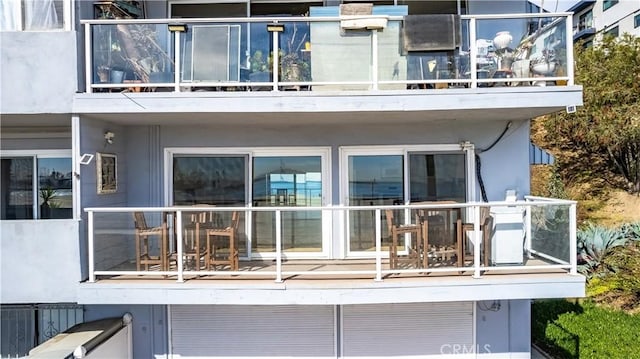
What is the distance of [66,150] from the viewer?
839 centimetres

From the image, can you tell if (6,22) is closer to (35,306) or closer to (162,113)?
(162,113)

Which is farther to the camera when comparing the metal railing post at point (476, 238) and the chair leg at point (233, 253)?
the chair leg at point (233, 253)

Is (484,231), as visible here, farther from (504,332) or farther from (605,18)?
(605,18)

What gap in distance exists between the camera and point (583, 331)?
1052 centimetres

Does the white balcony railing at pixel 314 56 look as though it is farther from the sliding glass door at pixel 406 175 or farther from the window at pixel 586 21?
the window at pixel 586 21

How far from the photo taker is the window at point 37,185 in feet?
27.7

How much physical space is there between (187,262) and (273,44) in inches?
137

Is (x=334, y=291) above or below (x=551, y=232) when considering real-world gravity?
below

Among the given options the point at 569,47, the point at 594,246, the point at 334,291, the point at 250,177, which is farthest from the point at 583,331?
the point at 250,177

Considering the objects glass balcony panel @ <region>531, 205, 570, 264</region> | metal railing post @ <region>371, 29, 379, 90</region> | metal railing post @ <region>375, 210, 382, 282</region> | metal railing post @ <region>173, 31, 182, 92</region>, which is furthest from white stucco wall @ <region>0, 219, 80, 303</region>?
glass balcony panel @ <region>531, 205, 570, 264</region>

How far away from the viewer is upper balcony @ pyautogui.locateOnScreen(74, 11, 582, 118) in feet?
22.9

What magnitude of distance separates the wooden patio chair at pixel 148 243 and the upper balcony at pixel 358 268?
15mm

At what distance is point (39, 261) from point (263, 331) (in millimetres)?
3686

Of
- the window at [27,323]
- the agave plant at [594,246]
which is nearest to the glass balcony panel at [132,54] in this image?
the window at [27,323]
